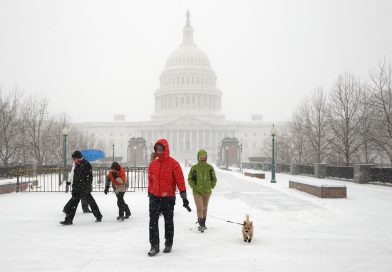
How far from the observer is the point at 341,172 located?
26859 millimetres

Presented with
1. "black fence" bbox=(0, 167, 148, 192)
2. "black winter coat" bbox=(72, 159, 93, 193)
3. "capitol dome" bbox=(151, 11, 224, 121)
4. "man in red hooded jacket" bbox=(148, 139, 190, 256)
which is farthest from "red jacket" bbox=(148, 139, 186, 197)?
"capitol dome" bbox=(151, 11, 224, 121)

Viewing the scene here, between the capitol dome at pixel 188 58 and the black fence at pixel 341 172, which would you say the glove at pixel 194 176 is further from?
the capitol dome at pixel 188 58

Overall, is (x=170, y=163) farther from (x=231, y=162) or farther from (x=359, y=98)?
(x=231, y=162)

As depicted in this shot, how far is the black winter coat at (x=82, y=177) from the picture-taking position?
35.8 ft

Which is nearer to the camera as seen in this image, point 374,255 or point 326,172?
point 374,255

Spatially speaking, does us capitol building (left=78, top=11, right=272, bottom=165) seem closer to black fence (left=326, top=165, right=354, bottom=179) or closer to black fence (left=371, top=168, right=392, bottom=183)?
black fence (left=326, top=165, right=354, bottom=179)

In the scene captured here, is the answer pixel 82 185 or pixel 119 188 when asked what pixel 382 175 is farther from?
pixel 82 185

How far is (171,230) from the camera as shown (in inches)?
297

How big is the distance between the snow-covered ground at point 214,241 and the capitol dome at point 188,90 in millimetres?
132170

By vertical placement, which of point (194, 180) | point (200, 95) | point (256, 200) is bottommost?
point (256, 200)

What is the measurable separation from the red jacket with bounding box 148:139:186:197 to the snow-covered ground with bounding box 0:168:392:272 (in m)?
1.08

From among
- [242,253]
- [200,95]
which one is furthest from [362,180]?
[200,95]

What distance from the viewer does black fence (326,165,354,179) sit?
25.7 metres

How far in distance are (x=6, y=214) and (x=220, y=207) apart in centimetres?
636
